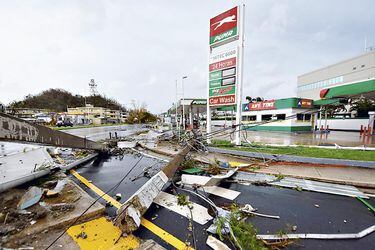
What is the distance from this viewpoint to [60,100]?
9838 cm

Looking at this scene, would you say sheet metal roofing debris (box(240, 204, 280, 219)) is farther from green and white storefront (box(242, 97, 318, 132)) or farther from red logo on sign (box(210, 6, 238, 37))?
green and white storefront (box(242, 97, 318, 132))

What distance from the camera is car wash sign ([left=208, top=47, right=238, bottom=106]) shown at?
29.5 ft

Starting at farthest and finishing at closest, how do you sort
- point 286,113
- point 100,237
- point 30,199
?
point 286,113
point 30,199
point 100,237

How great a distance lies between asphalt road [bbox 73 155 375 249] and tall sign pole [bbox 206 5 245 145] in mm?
4665

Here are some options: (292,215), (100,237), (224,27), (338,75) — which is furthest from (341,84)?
(100,237)

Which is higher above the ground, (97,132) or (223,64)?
(223,64)

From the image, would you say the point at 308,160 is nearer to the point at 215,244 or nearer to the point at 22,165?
the point at 215,244

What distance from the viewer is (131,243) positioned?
7.50ft

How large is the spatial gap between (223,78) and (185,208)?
7705 mm

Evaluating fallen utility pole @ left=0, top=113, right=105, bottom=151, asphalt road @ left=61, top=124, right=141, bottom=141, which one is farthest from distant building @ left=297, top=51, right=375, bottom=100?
fallen utility pole @ left=0, top=113, right=105, bottom=151

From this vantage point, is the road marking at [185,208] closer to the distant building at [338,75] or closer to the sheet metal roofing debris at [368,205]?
the sheet metal roofing debris at [368,205]

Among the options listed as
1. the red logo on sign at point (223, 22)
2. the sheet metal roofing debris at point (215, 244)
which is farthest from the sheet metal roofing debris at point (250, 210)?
the red logo on sign at point (223, 22)

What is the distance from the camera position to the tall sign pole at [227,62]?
863cm

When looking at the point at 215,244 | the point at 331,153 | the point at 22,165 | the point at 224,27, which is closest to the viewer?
the point at 215,244
